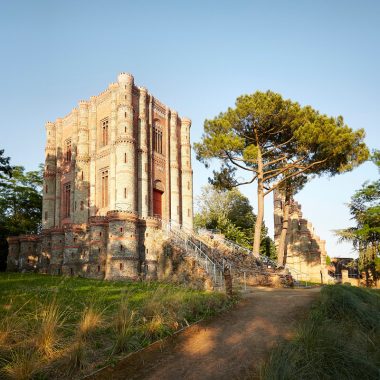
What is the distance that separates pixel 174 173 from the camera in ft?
104

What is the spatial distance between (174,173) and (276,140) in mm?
9196

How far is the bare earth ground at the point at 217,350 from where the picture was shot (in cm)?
626

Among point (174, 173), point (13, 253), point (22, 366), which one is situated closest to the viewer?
point (22, 366)

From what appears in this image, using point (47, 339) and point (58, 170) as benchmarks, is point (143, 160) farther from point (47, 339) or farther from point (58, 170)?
point (47, 339)

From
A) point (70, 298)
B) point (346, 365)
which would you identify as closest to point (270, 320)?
point (346, 365)

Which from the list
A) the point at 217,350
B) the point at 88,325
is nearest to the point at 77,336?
the point at 88,325

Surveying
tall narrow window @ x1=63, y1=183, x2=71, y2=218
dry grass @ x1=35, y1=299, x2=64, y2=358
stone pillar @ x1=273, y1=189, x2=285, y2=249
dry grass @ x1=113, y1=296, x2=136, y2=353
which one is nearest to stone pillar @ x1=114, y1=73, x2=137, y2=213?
tall narrow window @ x1=63, y1=183, x2=71, y2=218

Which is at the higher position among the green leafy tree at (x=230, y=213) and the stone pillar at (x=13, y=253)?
the green leafy tree at (x=230, y=213)

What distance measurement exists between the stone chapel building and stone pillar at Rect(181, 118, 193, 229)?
9 cm

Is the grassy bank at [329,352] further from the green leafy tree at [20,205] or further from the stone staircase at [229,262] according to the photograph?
the green leafy tree at [20,205]

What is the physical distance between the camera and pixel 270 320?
30.5ft

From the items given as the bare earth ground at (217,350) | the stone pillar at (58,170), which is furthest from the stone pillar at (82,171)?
the bare earth ground at (217,350)

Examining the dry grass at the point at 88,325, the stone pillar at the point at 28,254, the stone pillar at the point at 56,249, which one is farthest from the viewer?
the stone pillar at the point at 28,254

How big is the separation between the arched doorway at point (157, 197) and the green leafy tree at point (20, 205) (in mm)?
15289
